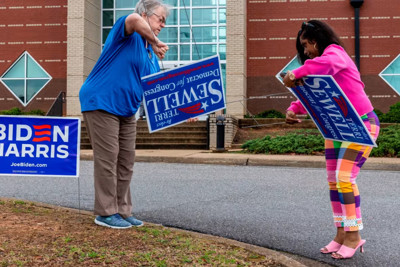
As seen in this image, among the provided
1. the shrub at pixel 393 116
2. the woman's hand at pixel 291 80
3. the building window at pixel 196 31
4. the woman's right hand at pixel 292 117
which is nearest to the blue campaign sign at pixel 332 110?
the woman's hand at pixel 291 80

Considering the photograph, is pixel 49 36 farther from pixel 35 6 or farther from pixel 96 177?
pixel 96 177

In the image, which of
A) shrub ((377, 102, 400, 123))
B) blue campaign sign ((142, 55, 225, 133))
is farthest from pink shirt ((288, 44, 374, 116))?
shrub ((377, 102, 400, 123))

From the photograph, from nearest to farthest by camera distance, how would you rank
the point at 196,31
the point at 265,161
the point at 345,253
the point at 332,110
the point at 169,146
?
the point at 332,110
the point at 345,253
the point at 265,161
the point at 169,146
the point at 196,31

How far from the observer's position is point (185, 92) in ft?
14.2

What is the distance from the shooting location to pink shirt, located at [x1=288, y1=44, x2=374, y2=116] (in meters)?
→ 3.63

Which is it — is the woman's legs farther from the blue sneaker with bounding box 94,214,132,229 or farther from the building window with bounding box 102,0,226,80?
the building window with bounding box 102,0,226,80

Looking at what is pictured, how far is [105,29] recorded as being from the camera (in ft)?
79.0

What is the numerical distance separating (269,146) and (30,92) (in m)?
14.4

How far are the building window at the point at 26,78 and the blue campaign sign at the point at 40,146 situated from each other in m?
19.6

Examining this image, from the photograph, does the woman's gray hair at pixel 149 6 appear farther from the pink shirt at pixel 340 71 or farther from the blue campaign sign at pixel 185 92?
the pink shirt at pixel 340 71

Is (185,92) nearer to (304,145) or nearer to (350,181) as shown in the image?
(350,181)

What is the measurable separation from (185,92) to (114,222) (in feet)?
4.17

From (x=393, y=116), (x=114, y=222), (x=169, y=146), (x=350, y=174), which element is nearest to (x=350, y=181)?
(x=350, y=174)

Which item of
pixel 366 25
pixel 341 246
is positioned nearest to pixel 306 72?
pixel 341 246
